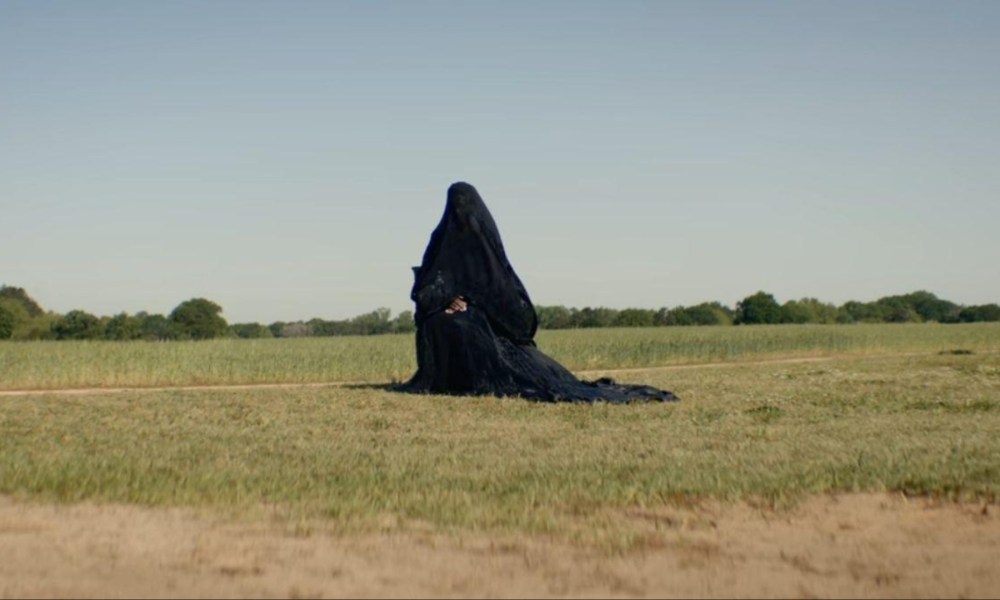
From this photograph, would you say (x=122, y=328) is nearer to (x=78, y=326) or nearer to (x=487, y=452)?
(x=78, y=326)

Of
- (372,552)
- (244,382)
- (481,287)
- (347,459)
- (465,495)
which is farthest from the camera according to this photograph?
(244,382)

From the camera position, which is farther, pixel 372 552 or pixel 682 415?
pixel 682 415

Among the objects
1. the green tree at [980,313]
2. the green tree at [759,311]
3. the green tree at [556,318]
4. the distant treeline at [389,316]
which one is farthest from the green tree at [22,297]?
the green tree at [980,313]

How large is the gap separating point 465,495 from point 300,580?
2.51 m

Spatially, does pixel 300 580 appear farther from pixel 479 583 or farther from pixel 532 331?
pixel 532 331

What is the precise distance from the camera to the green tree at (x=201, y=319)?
6812 cm

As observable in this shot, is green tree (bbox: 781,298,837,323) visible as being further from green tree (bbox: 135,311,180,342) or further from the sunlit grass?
the sunlit grass

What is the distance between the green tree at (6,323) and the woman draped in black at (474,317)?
47.2 meters

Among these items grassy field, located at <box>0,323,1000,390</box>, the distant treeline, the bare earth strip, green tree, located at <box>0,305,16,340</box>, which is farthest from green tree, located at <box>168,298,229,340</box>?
the bare earth strip

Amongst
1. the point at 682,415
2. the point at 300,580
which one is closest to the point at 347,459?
the point at 300,580

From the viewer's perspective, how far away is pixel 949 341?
181 feet

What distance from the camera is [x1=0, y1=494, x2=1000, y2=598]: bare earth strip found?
5.55 meters

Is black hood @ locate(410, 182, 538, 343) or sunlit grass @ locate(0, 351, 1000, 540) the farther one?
black hood @ locate(410, 182, 538, 343)

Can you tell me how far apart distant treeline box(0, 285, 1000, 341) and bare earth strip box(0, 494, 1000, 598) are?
37510 millimetres
